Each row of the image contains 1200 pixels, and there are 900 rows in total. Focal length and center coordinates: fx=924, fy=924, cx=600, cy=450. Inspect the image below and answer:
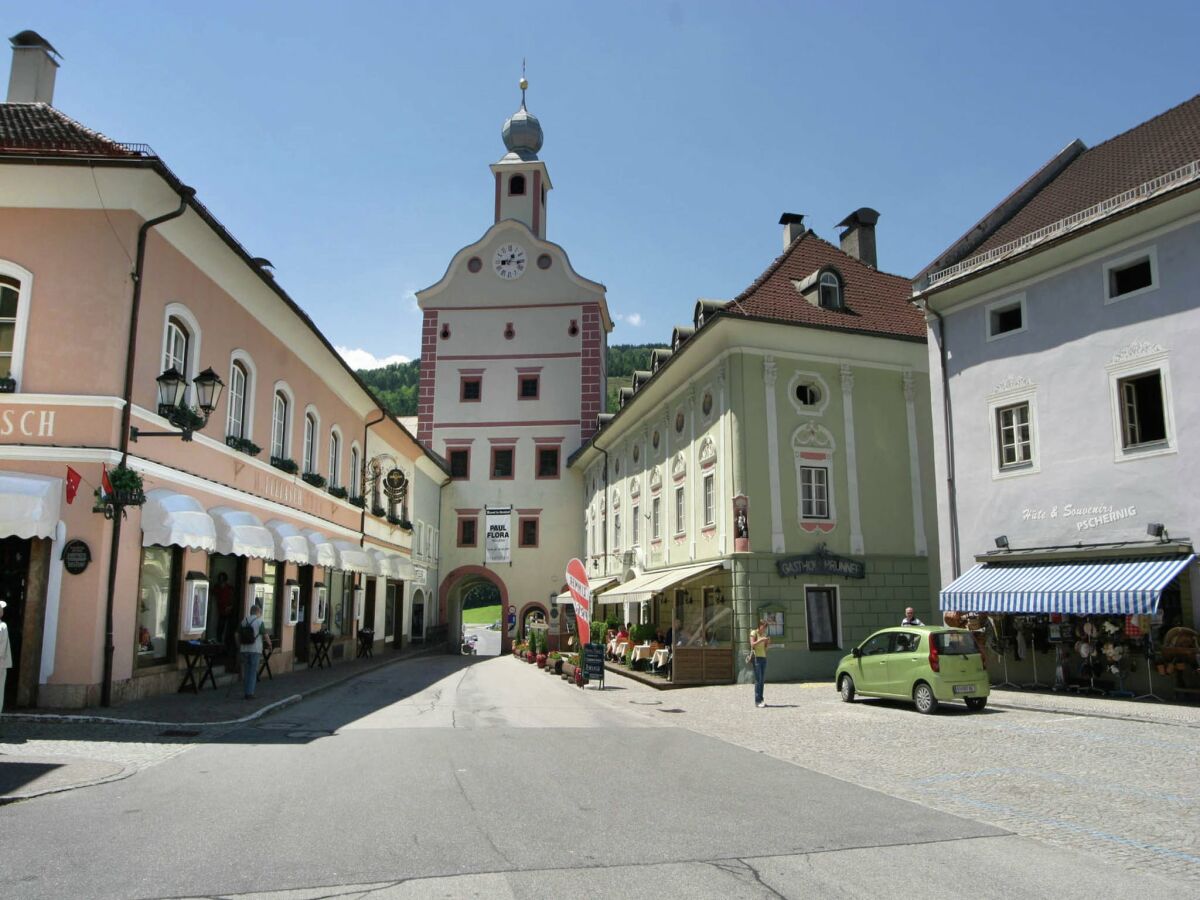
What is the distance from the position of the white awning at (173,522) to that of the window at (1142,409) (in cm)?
1682

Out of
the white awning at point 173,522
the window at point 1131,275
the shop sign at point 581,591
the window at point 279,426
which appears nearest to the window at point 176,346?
the white awning at point 173,522

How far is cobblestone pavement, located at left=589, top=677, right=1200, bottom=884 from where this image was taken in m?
7.61

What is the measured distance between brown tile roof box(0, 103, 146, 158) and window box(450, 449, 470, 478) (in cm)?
3118

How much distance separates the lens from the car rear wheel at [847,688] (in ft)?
59.7

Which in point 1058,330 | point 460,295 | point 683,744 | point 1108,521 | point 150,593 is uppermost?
point 460,295

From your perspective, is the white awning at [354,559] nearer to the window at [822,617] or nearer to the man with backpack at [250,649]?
the man with backpack at [250,649]

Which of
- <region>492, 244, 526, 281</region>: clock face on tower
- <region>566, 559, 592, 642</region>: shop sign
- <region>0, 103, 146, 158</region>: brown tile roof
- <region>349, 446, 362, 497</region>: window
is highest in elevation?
<region>492, 244, 526, 281</region>: clock face on tower

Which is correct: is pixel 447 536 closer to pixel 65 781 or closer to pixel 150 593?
pixel 150 593

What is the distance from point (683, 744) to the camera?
12852mm

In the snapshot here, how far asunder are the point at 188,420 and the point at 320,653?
11.9 meters

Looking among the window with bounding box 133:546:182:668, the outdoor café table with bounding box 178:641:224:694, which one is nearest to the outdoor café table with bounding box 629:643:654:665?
the outdoor café table with bounding box 178:641:224:694

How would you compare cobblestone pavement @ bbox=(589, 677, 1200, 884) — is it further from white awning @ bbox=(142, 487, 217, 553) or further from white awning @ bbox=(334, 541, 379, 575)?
white awning @ bbox=(334, 541, 379, 575)

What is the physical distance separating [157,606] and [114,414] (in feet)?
12.4

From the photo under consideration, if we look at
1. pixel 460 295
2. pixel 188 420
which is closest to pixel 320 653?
pixel 188 420
